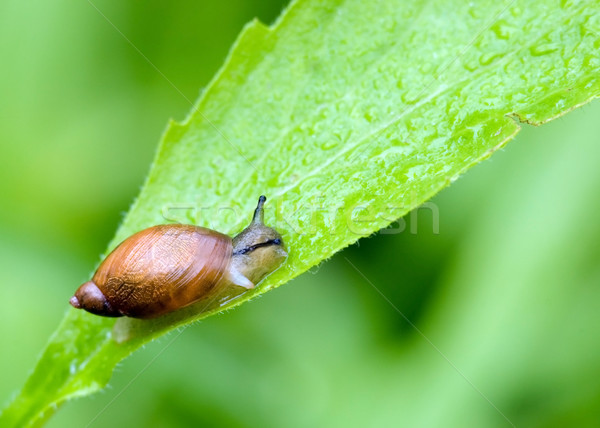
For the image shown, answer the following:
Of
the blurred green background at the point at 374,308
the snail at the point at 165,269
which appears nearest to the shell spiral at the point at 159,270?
the snail at the point at 165,269

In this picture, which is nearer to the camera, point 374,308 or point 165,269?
point 165,269

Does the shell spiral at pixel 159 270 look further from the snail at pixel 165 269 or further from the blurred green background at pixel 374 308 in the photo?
the blurred green background at pixel 374 308

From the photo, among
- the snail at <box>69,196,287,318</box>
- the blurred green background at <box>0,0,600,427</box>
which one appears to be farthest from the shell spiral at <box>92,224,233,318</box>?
the blurred green background at <box>0,0,600,427</box>

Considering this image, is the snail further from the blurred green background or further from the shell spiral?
the blurred green background

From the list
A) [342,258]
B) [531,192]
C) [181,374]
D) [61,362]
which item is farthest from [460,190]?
[61,362]

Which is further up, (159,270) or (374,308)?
(374,308)

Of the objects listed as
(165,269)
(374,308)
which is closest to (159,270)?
(165,269)

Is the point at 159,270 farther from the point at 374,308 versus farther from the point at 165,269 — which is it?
the point at 374,308
